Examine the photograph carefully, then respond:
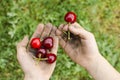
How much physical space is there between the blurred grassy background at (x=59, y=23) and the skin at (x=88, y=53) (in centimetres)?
94

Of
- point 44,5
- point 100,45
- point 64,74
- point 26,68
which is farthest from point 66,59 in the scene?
point 26,68

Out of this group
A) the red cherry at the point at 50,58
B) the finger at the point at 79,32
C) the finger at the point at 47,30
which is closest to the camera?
the finger at the point at 79,32

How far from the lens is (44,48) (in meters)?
3.78

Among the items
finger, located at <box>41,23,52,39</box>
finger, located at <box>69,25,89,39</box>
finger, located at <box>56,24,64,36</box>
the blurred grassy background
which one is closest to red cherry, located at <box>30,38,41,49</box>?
finger, located at <box>41,23,52,39</box>

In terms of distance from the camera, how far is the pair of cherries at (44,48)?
363 cm

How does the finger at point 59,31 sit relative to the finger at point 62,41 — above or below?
above

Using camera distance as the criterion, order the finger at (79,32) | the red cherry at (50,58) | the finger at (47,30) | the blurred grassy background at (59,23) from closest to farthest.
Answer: the finger at (79,32) < the red cherry at (50,58) < the finger at (47,30) < the blurred grassy background at (59,23)

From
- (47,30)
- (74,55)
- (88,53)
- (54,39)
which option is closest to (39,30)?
(47,30)

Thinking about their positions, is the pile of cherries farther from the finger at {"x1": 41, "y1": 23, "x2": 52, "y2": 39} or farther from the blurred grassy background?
the blurred grassy background

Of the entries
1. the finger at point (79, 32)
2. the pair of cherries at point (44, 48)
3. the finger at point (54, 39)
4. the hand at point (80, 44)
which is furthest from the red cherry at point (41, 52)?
the finger at point (79, 32)

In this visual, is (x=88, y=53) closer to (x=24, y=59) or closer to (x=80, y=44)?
(x=80, y=44)

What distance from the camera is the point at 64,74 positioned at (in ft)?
15.1

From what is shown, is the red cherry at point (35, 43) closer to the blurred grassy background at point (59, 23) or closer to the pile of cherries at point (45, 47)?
the pile of cherries at point (45, 47)

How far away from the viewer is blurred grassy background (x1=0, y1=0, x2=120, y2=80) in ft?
14.9
